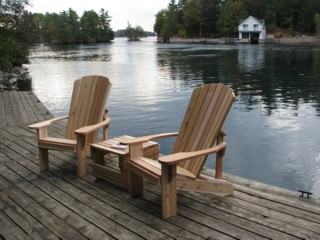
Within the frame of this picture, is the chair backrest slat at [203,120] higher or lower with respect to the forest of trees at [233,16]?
lower

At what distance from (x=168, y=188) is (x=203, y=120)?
89cm

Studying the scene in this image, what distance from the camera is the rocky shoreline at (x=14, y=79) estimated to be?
1722cm

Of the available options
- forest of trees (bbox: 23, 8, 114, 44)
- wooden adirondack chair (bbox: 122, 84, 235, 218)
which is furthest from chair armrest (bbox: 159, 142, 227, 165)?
forest of trees (bbox: 23, 8, 114, 44)

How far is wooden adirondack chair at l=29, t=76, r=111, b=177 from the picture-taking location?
3.73m

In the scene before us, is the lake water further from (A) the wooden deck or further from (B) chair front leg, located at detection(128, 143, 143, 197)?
(B) chair front leg, located at detection(128, 143, 143, 197)

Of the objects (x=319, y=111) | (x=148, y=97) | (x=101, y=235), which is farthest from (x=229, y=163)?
(x=148, y=97)

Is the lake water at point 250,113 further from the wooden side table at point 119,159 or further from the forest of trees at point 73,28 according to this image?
the forest of trees at point 73,28

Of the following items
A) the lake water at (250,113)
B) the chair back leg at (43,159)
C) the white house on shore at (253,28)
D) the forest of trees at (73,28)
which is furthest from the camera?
the forest of trees at (73,28)

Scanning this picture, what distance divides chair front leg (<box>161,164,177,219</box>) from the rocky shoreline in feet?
49.4

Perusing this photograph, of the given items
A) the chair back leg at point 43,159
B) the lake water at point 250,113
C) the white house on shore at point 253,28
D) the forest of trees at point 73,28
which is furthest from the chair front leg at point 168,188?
the forest of trees at point 73,28

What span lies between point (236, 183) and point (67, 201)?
175cm

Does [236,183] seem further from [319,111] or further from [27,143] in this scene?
[319,111]

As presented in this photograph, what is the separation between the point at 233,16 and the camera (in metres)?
71.9

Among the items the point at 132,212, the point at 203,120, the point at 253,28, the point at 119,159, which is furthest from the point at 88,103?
the point at 253,28
